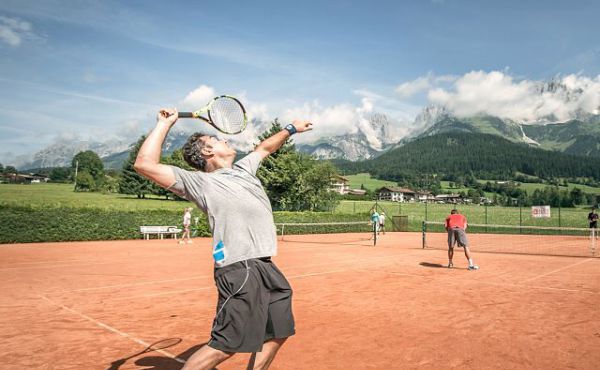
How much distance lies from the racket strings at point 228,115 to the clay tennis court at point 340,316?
2.80 metres

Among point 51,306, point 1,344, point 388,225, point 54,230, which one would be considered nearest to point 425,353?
point 1,344

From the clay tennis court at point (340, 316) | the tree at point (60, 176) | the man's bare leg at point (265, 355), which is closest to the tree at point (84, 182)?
the tree at point (60, 176)

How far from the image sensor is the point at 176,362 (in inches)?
201

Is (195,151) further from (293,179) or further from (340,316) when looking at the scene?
(293,179)

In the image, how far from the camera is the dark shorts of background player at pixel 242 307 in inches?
110

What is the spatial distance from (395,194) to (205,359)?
157713 millimetres

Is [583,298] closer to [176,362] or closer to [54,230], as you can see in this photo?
[176,362]

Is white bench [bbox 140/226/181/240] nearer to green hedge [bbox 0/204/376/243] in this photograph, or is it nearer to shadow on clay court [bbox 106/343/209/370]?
green hedge [bbox 0/204/376/243]

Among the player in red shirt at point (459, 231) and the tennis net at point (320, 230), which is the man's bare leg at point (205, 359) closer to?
the player in red shirt at point (459, 231)

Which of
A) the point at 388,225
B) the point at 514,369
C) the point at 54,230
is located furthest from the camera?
the point at 388,225

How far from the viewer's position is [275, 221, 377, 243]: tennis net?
31.1m

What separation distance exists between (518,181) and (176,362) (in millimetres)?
178280

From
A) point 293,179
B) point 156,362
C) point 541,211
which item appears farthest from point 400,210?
point 156,362

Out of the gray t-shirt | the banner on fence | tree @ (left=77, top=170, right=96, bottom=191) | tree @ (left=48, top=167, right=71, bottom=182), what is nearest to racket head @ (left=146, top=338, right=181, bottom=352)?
the gray t-shirt
